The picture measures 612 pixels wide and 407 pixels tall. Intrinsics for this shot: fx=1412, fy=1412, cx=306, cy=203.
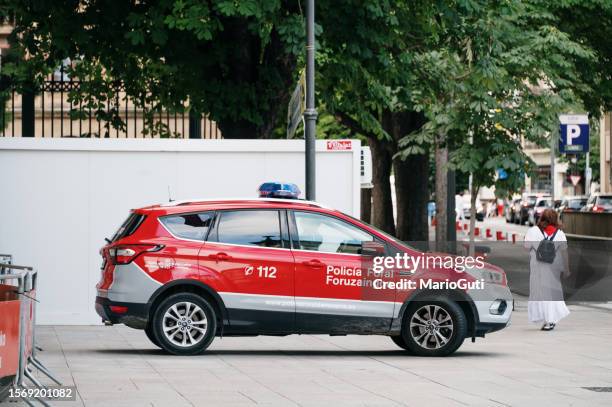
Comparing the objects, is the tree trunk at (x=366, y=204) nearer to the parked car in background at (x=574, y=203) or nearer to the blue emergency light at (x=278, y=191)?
the parked car in background at (x=574, y=203)

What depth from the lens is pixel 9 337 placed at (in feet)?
31.0

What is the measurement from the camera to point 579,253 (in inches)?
1157

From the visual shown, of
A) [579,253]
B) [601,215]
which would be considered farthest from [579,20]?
Answer: [601,215]

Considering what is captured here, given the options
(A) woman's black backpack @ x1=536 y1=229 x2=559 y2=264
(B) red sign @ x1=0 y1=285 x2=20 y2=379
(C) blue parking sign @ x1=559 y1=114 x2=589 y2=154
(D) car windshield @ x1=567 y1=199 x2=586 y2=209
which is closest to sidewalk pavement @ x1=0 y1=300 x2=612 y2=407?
(B) red sign @ x1=0 y1=285 x2=20 y2=379

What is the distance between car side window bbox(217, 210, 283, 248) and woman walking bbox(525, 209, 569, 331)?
5375mm

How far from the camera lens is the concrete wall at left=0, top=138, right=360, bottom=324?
19141 mm

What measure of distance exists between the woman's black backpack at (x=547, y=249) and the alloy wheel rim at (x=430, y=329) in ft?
16.0

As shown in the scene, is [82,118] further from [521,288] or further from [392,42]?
[521,288]

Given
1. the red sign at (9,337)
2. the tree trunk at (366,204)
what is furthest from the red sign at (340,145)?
the tree trunk at (366,204)

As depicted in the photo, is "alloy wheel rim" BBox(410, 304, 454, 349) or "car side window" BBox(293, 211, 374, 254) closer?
"alloy wheel rim" BBox(410, 304, 454, 349)

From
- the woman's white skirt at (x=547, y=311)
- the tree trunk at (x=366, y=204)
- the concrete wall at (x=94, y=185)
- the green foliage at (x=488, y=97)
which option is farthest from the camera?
the tree trunk at (x=366, y=204)

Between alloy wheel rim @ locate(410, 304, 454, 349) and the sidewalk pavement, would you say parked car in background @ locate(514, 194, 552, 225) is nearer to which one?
the sidewalk pavement

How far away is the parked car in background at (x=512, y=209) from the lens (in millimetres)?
80812

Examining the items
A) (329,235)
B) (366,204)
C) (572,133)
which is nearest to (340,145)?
(329,235)
